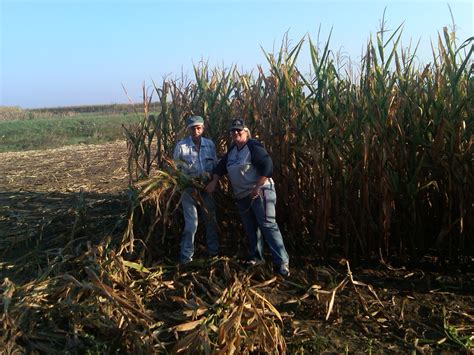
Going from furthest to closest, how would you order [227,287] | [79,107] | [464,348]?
[79,107], [227,287], [464,348]

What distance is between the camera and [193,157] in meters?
4.09

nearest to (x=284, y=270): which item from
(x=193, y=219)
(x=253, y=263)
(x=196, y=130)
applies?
(x=253, y=263)

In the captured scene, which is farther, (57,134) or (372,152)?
(57,134)

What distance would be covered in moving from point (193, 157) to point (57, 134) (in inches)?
681

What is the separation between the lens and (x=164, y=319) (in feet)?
10.7

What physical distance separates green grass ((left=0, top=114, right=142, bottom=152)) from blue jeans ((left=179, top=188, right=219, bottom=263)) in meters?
13.3

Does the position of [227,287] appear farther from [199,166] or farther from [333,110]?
[333,110]

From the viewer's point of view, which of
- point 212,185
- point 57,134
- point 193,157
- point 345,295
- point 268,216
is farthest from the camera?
point 57,134

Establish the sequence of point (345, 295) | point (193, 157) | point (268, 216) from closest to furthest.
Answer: point (345, 295), point (268, 216), point (193, 157)

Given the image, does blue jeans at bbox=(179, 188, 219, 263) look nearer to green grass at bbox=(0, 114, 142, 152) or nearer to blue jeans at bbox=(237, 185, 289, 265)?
blue jeans at bbox=(237, 185, 289, 265)

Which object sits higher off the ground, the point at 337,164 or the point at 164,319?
the point at 337,164

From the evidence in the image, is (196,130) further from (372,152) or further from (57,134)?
(57,134)

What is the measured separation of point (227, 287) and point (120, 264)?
87 centimetres

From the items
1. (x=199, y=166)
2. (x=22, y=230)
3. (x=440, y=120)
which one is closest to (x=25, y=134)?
(x=22, y=230)
